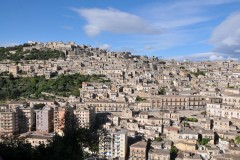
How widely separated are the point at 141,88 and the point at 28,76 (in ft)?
54.9

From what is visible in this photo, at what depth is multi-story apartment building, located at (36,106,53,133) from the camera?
91.8 feet

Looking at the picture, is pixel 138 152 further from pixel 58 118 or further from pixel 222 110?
pixel 222 110

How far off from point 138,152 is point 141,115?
5181mm

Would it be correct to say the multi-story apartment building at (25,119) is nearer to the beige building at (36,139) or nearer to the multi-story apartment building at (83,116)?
the beige building at (36,139)

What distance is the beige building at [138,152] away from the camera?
23.4 meters

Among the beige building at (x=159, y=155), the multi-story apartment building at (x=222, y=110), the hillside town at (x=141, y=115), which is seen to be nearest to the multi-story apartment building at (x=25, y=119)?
the hillside town at (x=141, y=115)

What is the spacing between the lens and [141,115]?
28.3m

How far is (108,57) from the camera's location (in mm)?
61562

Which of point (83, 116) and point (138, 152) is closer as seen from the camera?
point (138, 152)

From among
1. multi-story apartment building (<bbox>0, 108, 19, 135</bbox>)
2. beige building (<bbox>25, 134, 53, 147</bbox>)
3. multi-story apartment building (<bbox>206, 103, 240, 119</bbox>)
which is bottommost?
beige building (<bbox>25, 134, 53, 147</bbox>)

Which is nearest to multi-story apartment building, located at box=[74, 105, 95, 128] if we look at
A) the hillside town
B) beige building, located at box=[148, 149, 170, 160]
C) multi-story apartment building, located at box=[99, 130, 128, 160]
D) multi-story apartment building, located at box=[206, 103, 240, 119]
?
the hillside town

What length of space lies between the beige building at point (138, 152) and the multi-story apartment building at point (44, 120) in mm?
8101

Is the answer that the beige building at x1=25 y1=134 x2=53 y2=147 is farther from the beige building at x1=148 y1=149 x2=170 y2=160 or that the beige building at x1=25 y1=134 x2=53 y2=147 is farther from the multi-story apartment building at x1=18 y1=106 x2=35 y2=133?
the beige building at x1=148 y1=149 x2=170 y2=160

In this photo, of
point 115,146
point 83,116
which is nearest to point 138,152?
point 115,146
